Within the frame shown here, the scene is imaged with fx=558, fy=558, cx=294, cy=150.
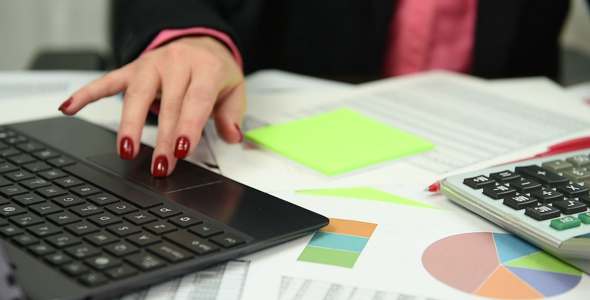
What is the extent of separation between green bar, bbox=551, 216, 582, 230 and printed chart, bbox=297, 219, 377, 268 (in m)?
0.12

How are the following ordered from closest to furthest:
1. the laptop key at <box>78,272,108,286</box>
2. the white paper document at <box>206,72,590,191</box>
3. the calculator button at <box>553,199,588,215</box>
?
1. the laptop key at <box>78,272,108,286</box>
2. the calculator button at <box>553,199,588,215</box>
3. the white paper document at <box>206,72,590,191</box>

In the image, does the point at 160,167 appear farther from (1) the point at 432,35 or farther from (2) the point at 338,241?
(1) the point at 432,35

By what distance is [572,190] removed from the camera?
41cm

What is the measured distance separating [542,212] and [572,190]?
49mm

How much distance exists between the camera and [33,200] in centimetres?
38

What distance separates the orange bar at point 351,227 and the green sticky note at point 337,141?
9cm

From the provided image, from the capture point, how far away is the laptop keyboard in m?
0.31

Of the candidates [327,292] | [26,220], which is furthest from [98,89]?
[327,292]

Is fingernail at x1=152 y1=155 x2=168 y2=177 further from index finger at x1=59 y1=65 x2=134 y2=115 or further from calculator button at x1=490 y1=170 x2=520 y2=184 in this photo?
calculator button at x1=490 y1=170 x2=520 y2=184

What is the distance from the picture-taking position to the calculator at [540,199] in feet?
1.19

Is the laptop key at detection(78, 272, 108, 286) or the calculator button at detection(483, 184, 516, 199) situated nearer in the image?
the laptop key at detection(78, 272, 108, 286)

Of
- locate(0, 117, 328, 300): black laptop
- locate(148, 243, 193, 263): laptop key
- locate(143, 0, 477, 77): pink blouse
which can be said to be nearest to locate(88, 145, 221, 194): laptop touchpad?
locate(0, 117, 328, 300): black laptop

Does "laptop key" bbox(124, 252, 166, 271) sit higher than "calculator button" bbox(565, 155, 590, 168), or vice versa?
"calculator button" bbox(565, 155, 590, 168)

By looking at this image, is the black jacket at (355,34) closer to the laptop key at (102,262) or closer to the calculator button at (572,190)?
the calculator button at (572,190)
